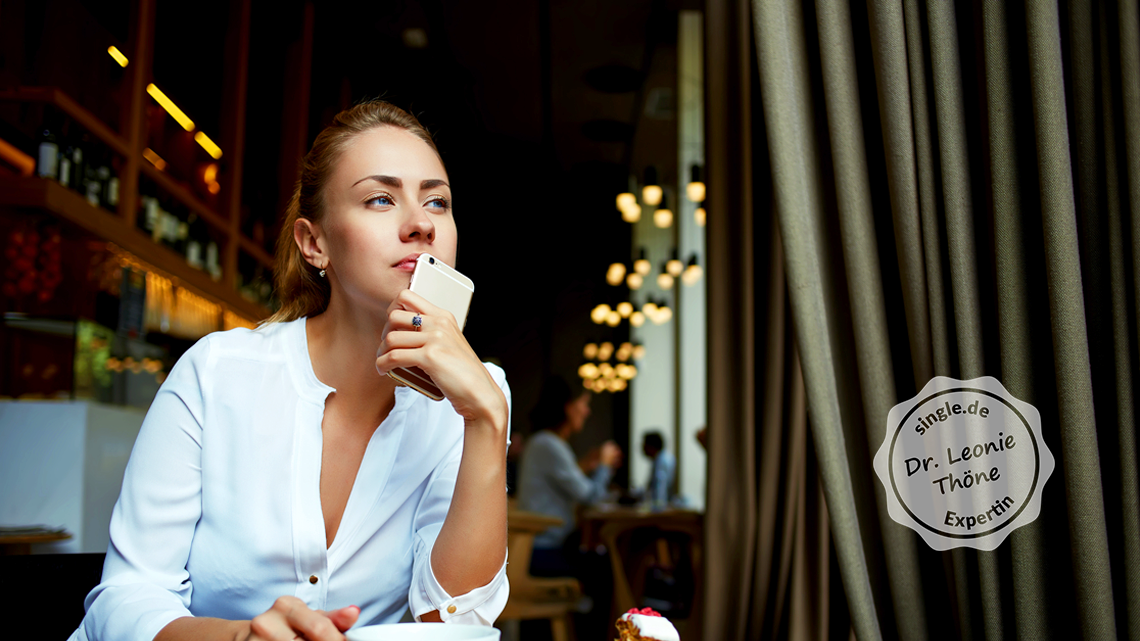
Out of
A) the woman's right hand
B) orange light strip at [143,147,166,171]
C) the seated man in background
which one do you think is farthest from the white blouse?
the seated man in background

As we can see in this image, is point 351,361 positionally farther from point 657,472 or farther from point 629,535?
point 657,472

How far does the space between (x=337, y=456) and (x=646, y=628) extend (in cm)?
54

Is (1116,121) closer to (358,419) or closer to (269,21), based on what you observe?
(358,419)

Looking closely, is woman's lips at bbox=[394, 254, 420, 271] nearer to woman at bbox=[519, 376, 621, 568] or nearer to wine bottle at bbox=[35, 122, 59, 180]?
wine bottle at bbox=[35, 122, 59, 180]

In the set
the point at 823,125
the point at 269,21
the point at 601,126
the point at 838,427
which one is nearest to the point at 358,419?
the point at 838,427

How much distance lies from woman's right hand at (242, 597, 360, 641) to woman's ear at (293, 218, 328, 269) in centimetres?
67

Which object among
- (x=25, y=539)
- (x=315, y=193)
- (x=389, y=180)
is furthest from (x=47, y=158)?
(x=389, y=180)

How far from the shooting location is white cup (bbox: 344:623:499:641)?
625mm

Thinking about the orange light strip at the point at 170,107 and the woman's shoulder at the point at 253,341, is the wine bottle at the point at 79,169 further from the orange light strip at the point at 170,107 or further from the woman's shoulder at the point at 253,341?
the woman's shoulder at the point at 253,341

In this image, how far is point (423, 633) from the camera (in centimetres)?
66

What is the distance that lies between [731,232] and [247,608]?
1.02 meters

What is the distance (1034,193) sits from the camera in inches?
40.2

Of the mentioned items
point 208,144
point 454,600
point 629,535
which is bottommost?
point 629,535

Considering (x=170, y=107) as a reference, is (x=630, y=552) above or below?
below
